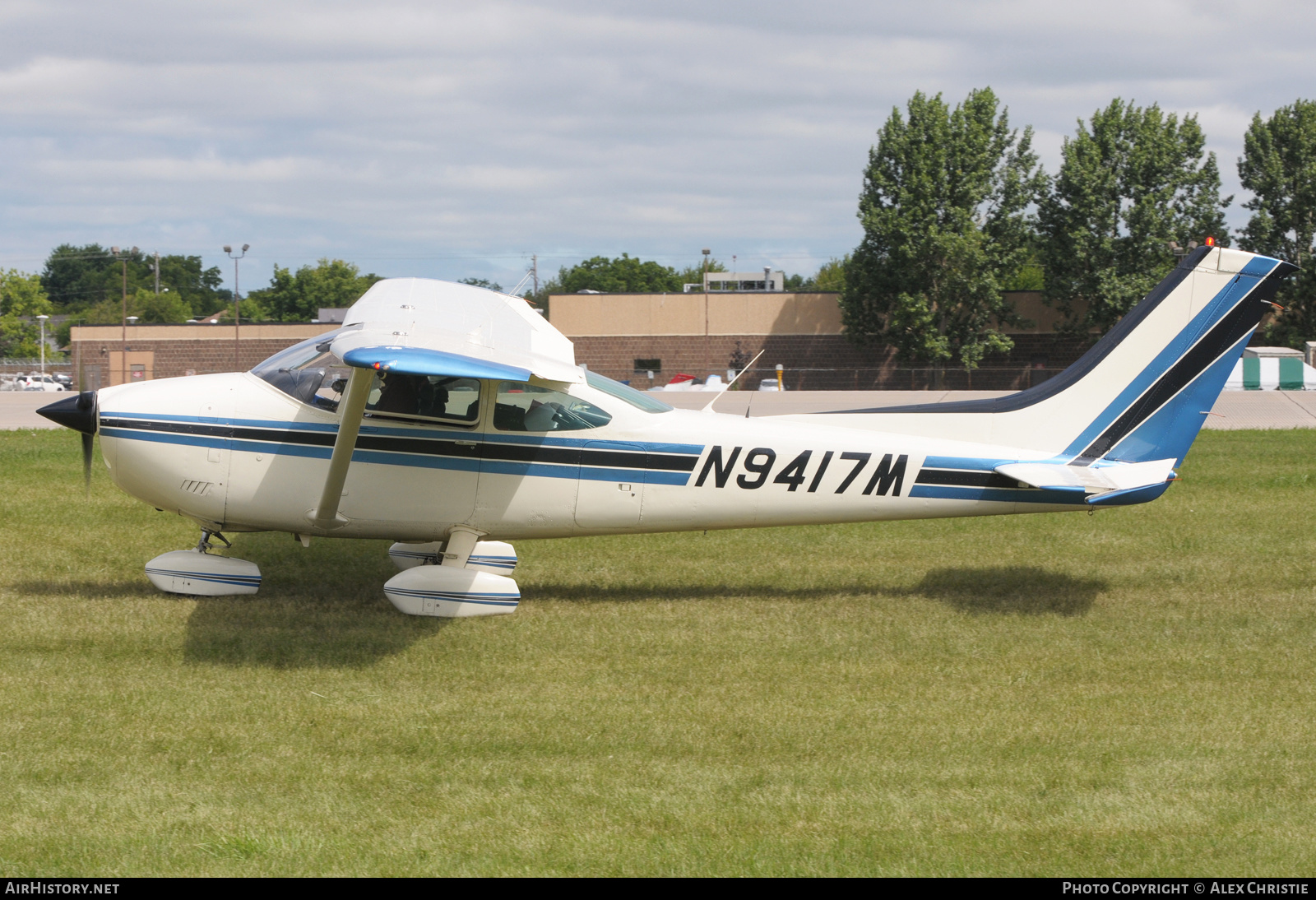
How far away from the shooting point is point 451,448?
8.36m

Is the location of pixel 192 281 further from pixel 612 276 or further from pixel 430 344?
pixel 430 344

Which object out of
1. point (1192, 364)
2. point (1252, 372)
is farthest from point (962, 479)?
point (1252, 372)

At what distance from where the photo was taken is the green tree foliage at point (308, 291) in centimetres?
11194

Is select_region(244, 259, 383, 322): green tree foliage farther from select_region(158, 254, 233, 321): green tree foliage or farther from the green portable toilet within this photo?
the green portable toilet

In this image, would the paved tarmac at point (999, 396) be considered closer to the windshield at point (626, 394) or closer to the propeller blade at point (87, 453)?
the windshield at point (626, 394)

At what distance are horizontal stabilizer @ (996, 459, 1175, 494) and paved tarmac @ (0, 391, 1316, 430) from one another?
14.4m

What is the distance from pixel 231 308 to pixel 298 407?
5657 inches

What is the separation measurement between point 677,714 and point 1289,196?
5608cm

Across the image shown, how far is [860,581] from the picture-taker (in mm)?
9844

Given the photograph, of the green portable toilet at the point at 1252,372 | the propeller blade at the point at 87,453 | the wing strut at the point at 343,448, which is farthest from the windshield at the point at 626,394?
the green portable toilet at the point at 1252,372

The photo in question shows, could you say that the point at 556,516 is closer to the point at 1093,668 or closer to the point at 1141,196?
the point at 1093,668

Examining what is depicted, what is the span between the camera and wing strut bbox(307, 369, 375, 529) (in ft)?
24.1

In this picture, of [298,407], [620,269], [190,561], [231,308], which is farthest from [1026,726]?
[231,308]

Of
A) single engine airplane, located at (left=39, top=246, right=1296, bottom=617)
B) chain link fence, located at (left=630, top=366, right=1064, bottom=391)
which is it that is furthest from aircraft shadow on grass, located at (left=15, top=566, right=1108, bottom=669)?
chain link fence, located at (left=630, top=366, right=1064, bottom=391)
